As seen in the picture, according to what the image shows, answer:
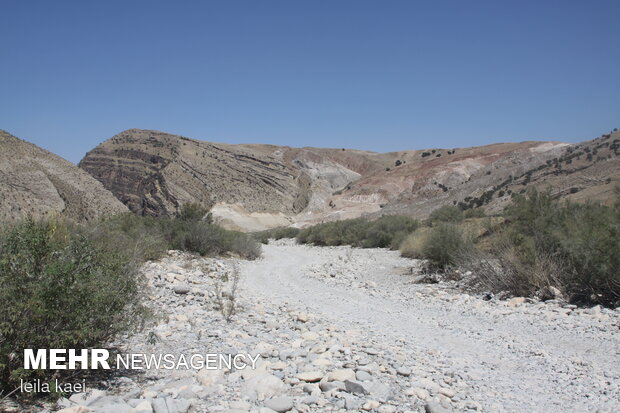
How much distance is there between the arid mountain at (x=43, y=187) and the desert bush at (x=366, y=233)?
1402cm

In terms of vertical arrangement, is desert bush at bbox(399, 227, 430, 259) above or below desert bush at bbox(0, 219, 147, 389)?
below

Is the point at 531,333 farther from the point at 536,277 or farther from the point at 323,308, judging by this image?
the point at 323,308

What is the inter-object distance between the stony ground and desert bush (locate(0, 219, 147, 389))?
50 centimetres

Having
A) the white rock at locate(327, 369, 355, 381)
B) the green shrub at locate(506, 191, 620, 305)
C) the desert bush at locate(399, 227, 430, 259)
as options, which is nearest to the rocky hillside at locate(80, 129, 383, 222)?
the desert bush at locate(399, 227, 430, 259)

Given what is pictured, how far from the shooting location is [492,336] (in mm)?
7230

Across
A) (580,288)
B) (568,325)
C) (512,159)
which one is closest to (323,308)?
(568,325)

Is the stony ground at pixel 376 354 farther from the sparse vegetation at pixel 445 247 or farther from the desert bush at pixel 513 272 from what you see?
the sparse vegetation at pixel 445 247

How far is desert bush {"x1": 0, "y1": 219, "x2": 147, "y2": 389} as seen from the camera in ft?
12.3

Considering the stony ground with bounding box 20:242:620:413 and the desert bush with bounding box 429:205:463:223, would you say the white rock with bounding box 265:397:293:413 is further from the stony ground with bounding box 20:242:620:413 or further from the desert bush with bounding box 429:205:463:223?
the desert bush with bounding box 429:205:463:223

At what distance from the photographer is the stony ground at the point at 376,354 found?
4273mm

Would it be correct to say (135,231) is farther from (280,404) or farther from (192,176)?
(192,176)

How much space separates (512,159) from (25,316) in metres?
70.2

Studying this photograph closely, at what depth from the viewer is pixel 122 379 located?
4590 millimetres

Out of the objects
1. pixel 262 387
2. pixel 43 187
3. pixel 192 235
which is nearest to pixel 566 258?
pixel 262 387
